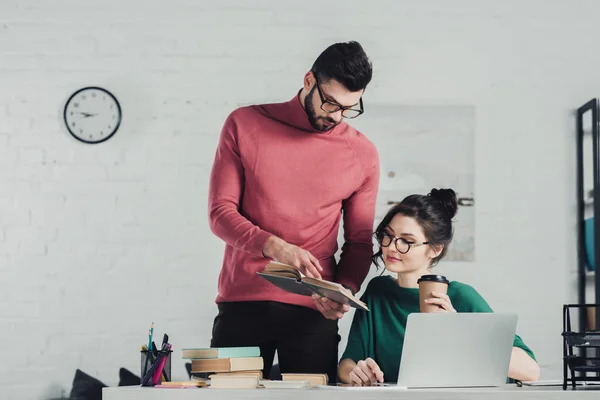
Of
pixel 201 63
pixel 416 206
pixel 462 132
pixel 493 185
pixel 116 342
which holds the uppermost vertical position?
pixel 201 63

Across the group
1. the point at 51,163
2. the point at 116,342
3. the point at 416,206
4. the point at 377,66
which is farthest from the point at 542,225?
the point at 51,163

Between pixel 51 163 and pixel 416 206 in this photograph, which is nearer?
pixel 416 206

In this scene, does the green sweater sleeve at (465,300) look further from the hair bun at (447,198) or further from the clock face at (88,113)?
the clock face at (88,113)

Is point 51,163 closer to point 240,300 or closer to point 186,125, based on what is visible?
point 186,125

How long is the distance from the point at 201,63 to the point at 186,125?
29 centimetres

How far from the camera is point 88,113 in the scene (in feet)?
11.5

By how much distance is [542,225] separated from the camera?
3.43m

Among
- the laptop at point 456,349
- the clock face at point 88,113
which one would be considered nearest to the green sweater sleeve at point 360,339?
the laptop at point 456,349

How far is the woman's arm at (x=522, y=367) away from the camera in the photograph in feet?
6.24

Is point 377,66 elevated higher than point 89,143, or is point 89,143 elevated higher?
point 377,66

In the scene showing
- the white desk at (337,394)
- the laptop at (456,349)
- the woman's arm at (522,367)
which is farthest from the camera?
Answer: the woman's arm at (522,367)

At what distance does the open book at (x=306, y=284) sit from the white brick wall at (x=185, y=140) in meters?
1.59

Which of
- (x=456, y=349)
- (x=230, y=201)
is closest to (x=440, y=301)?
(x=456, y=349)

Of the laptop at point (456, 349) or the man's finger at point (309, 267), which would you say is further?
the man's finger at point (309, 267)
